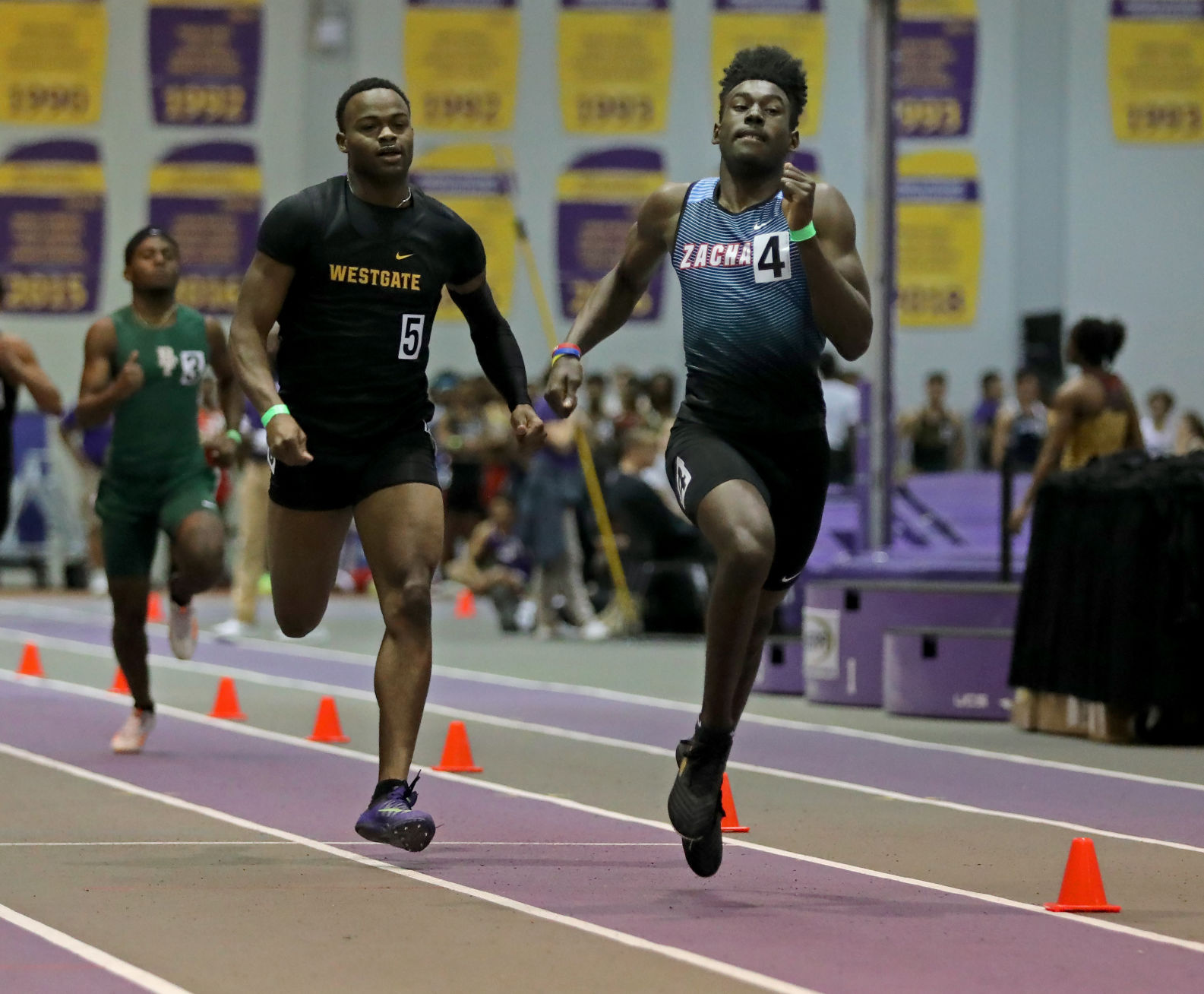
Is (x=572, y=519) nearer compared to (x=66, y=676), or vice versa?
(x=66, y=676)

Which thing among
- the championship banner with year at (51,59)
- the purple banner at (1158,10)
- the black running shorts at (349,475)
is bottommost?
the black running shorts at (349,475)

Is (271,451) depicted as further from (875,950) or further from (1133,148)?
(1133,148)

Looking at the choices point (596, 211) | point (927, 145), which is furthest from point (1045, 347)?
point (596, 211)

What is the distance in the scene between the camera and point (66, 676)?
13.5m

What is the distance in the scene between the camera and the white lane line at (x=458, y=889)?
4887 millimetres

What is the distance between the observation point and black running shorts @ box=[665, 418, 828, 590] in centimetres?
628

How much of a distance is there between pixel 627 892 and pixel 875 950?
0.99 metres

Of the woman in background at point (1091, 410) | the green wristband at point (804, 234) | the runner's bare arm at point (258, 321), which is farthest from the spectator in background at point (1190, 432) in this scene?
the green wristband at point (804, 234)

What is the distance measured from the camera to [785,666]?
43.0ft

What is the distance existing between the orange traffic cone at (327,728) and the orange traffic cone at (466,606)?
9.21m

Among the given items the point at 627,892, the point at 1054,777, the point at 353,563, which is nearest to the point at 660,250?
the point at 627,892

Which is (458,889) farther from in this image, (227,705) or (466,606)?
(466,606)

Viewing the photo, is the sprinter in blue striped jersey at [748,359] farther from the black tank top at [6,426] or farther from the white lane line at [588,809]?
the black tank top at [6,426]

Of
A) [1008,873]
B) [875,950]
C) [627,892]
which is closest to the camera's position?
[875,950]
